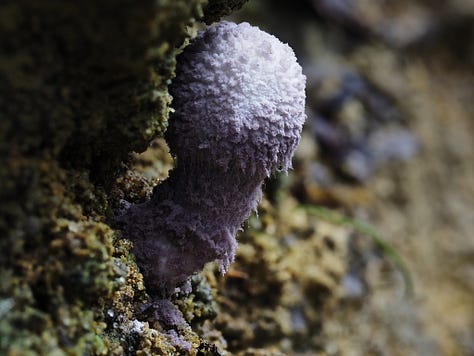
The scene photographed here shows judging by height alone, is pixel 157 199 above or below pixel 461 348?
below

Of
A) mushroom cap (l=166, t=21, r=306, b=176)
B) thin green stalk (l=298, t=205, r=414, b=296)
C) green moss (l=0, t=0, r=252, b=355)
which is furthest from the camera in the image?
thin green stalk (l=298, t=205, r=414, b=296)

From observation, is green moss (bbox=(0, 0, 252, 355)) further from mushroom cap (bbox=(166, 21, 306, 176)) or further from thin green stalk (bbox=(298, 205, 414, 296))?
thin green stalk (bbox=(298, 205, 414, 296))

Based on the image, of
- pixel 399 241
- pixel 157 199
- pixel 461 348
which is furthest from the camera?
pixel 399 241

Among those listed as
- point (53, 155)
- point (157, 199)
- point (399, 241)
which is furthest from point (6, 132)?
point (399, 241)

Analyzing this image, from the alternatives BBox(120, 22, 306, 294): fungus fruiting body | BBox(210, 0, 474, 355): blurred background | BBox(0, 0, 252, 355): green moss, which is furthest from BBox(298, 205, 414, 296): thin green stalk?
BBox(0, 0, 252, 355): green moss

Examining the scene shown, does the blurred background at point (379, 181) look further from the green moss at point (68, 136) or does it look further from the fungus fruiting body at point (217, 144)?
the green moss at point (68, 136)

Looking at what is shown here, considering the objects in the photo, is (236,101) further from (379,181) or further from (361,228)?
(379,181)

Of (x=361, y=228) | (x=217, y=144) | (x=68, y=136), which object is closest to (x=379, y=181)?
(x=361, y=228)

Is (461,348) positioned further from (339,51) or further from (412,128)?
(339,51)
